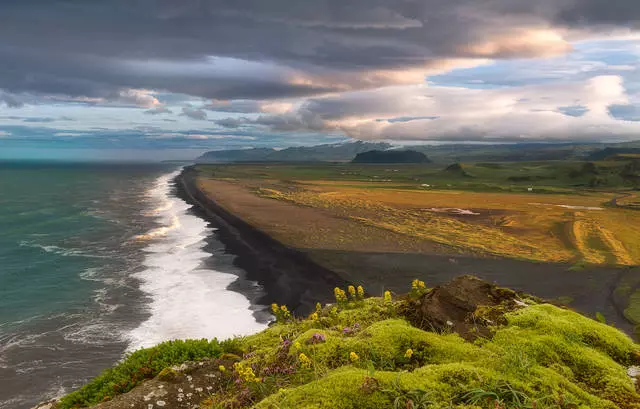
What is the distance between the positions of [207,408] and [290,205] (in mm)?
65468

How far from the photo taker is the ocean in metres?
18.1

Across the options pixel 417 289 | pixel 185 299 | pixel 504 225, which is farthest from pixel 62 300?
pixel 504 225

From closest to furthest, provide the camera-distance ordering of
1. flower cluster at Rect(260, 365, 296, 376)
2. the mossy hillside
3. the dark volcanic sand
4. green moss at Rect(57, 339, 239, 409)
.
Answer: the mossy hillside
flower cluster at Rect(260, 365, 296, 376)
green moss at Rect(57, 339, 239, 409)
the dark volcanic sand

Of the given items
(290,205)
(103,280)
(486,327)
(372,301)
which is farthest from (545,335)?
(290,205)

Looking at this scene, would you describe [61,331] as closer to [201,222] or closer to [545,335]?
[545,335]

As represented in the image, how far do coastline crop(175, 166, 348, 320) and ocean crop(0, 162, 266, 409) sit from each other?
1.13 metres

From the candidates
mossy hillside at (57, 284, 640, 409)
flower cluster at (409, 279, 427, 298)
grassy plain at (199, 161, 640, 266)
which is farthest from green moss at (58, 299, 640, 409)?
grassy plain at (199, 161, 640, 266)

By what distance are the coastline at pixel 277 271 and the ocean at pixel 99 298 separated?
3.69 feet

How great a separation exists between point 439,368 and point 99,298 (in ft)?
90.0

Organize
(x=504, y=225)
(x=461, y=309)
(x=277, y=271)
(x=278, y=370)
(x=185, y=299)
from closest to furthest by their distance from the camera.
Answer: (x=278, y=370) < (x=461, y=309) < (x=185, y=299) < (x=277, y=271) < (x=504, y=225)

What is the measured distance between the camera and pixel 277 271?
32.8 meters

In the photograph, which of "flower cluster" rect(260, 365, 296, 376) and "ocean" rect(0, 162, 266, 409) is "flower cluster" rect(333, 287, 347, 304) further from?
"ocean" rect(0, 162, 266, 409)

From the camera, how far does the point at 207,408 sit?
519 cm

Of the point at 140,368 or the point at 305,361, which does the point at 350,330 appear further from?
the point at 140,368
